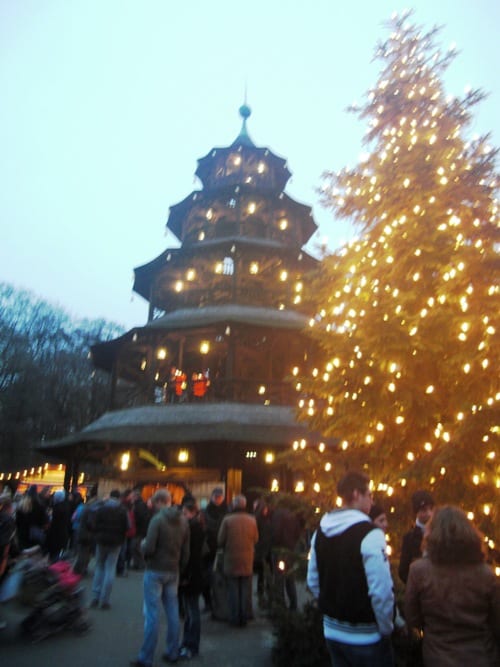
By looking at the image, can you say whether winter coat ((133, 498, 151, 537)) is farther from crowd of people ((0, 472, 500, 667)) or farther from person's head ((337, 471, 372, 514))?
person's head ((337, 471, 372, 514))

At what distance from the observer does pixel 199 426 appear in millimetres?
18219

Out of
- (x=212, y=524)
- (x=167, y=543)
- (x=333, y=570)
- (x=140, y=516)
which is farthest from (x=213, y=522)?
(x=333, y=570)

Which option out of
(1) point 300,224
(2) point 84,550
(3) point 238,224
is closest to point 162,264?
(3) point 238,224

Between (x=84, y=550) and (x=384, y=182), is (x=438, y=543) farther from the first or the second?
(x=84, y=550)

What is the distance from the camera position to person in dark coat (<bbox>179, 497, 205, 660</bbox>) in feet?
21.3

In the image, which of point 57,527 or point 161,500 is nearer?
point 161,500

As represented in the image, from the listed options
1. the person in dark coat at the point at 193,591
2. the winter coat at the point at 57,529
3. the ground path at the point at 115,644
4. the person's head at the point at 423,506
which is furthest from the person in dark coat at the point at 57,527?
the person's head at the point at 423,506

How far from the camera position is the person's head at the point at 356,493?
3.52 metres

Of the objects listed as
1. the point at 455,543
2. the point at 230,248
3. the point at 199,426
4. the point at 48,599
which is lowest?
the point at 48,599

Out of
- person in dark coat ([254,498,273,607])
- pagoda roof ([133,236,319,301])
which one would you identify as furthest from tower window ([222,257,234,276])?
person in dark coat ([254,498,273,607])

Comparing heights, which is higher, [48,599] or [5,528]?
[5,528]

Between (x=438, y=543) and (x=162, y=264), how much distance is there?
23.7 metres

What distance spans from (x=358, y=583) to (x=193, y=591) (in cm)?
422

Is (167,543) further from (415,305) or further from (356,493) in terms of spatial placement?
(415,305)
